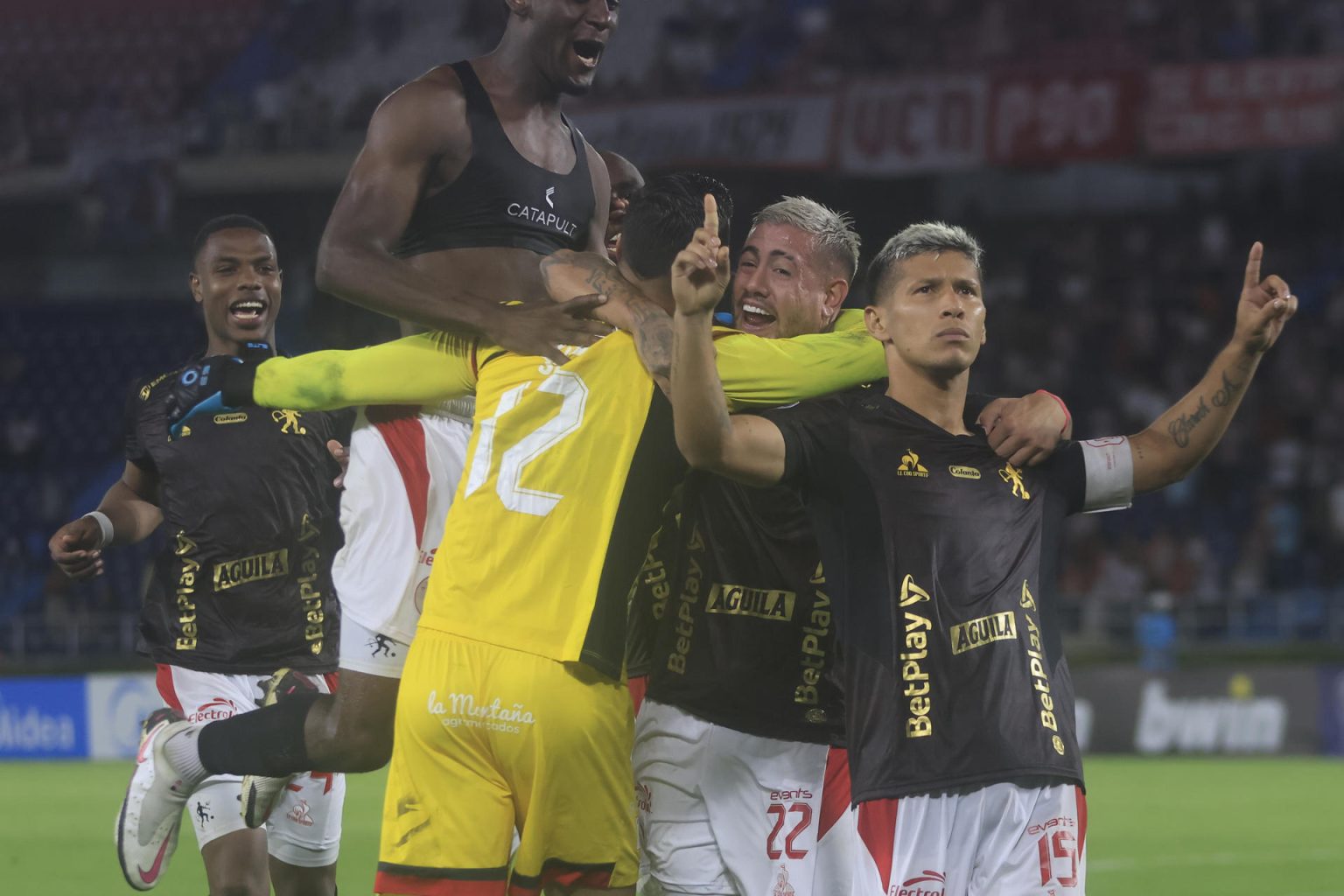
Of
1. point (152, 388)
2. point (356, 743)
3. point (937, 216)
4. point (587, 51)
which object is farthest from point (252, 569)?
point (937, 216)

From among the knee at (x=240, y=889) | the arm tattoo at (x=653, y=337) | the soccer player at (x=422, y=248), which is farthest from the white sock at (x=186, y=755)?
the arm tattoo at (x=653, y=337)

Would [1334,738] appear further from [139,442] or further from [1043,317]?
[139,442]

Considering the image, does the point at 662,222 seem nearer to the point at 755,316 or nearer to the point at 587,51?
the point at 755,316

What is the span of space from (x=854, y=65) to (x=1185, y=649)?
9228 mm

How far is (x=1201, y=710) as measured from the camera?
16.6 metres

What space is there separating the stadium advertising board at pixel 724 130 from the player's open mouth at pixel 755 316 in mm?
16014

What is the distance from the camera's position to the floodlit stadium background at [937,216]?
53.9 ft

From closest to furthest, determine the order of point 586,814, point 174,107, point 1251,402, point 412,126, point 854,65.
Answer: point 586,814 < point 412,126 < point 1251,402 < point 854,65 < point 174,107

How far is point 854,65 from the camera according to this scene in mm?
22531

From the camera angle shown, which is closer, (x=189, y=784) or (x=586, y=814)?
(x=586, y=814)

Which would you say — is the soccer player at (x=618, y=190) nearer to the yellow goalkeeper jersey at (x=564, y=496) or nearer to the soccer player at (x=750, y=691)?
the soccer player at (x=750, y=691)

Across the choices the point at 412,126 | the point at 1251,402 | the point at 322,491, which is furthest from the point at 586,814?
the point at 1251,402

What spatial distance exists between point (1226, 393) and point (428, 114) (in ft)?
6.90

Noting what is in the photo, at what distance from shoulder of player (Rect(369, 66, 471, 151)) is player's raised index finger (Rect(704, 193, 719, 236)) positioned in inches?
42.2
